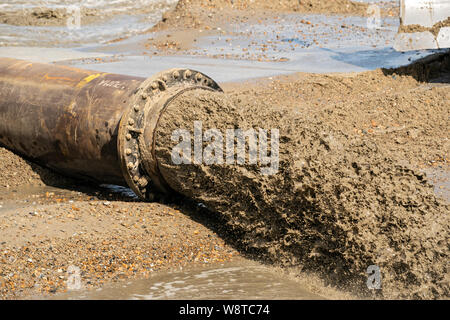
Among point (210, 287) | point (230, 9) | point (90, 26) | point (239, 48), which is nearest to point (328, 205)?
point (210, 287)

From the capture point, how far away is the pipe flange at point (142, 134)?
14.7 ft

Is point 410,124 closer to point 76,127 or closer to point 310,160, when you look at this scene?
point 310,160

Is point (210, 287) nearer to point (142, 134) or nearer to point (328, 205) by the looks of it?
point (328, 205)

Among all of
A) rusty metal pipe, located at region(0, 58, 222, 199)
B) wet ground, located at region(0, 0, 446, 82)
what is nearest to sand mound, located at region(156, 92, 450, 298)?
A: rusty metal pipe, located at region(0, 58, 222, 199)

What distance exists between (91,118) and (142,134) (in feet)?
1.85

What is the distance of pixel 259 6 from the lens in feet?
55.2

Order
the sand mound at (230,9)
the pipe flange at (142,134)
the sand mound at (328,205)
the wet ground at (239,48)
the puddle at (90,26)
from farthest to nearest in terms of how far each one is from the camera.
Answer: the sand mound at (230,9), the puddle at (90,26), the wet ground at (239,48), the pipe flange at (142,134), the sand mound at (328,205)

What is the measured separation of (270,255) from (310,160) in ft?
2.60

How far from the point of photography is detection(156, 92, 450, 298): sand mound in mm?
3439

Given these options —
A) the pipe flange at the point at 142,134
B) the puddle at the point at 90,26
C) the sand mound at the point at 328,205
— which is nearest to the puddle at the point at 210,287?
the sand mound at the point at 328,205

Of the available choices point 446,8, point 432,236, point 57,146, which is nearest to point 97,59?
point 57,146

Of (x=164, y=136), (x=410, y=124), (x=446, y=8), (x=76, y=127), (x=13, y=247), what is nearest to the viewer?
(x=13, y=247)

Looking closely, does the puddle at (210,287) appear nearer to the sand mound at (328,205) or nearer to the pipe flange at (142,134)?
the sand mound at (328,205)

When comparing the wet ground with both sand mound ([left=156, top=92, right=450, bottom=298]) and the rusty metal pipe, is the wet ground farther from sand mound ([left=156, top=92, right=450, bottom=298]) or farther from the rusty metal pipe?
sand mound ([left=156, top=92, right=450, bottom=298])
